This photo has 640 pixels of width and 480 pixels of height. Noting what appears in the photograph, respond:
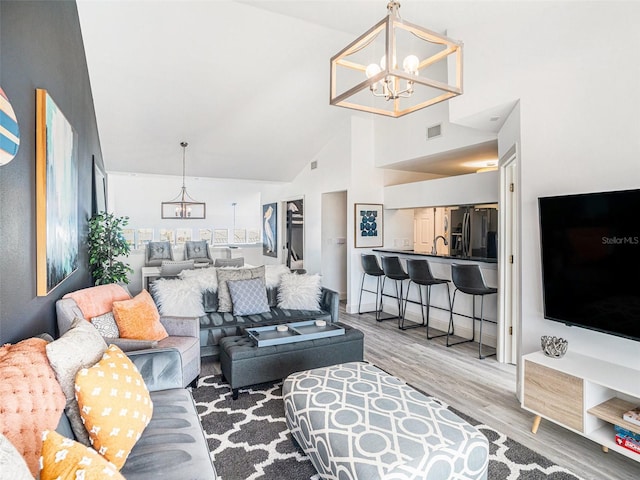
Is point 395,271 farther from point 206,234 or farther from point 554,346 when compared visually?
point 206,234

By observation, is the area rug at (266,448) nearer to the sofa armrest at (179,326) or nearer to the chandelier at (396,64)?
the sofa armrest at (179,326)

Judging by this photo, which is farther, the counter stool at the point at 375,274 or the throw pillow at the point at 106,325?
the counter stool at the point at 375,274

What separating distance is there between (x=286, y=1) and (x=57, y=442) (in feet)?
11.6

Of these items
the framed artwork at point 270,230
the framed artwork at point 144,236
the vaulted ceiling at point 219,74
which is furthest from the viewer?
the framed artwork at point 144,236

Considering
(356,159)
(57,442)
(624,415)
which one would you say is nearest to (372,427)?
(57,442)

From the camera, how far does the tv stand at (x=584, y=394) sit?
211 cm

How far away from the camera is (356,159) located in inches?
Answer: 239

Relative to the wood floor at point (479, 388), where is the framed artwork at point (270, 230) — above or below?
above

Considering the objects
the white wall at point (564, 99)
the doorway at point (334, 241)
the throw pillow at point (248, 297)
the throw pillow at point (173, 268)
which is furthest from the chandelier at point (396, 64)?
the throw pillow at point (173, 268)

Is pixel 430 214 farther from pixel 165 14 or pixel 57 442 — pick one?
pixel 57 442

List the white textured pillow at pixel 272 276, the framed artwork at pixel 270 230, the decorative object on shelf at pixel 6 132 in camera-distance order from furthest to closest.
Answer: the framed artwork at pixel 270 230
the white textured pillow at pixel 272 276
the decorative object on shelf at pixel 6 132

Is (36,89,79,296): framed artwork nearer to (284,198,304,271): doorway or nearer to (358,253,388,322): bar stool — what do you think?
(358,253,388,322): bar stool

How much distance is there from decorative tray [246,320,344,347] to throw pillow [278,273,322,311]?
2.36 ft

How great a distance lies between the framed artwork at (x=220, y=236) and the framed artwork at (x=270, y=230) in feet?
5.15
